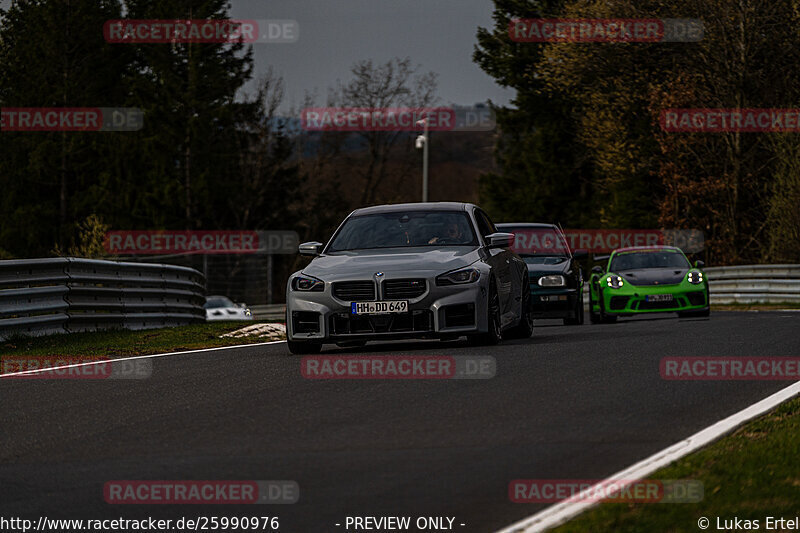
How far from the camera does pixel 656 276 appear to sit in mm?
23016

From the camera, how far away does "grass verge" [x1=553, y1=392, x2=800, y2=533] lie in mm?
5366

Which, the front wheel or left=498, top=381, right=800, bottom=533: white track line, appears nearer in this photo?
left=498, top=381, right=800, bottom=533: white track line

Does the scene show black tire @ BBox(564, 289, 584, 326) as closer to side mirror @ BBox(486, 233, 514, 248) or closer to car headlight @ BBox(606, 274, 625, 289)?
car headlight @ BBox(606, 274, 625, 289)

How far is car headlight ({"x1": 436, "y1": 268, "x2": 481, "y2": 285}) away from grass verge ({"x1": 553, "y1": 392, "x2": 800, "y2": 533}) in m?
5.63

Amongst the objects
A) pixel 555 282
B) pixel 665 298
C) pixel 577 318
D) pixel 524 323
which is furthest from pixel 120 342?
pixel 665 298

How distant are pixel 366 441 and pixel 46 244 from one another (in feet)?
202

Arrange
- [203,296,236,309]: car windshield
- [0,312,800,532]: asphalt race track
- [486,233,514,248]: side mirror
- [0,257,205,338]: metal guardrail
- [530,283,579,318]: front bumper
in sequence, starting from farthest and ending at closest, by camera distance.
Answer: [203,296,236,309]: car windshield, [530,283,579,318]: front bumper, [0,257,205,338]: metal guardrail, [486,233,514,248]: side mirror, [0,312,800,532]: asphalt race track

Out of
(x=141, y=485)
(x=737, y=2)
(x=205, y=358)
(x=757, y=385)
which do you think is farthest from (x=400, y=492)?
(x=737, y=2)

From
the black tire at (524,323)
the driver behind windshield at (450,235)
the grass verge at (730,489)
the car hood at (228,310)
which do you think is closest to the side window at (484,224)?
the driver behind windshield at (450,235)

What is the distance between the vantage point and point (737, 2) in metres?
40.1

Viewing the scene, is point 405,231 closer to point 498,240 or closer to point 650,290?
point 498,240

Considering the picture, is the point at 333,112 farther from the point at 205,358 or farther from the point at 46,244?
the point at 205,358

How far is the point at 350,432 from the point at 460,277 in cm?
540

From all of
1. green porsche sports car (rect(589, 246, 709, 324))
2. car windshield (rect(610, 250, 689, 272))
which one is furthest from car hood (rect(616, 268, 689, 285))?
car windshield (rect(610, 250, 689, 272))
